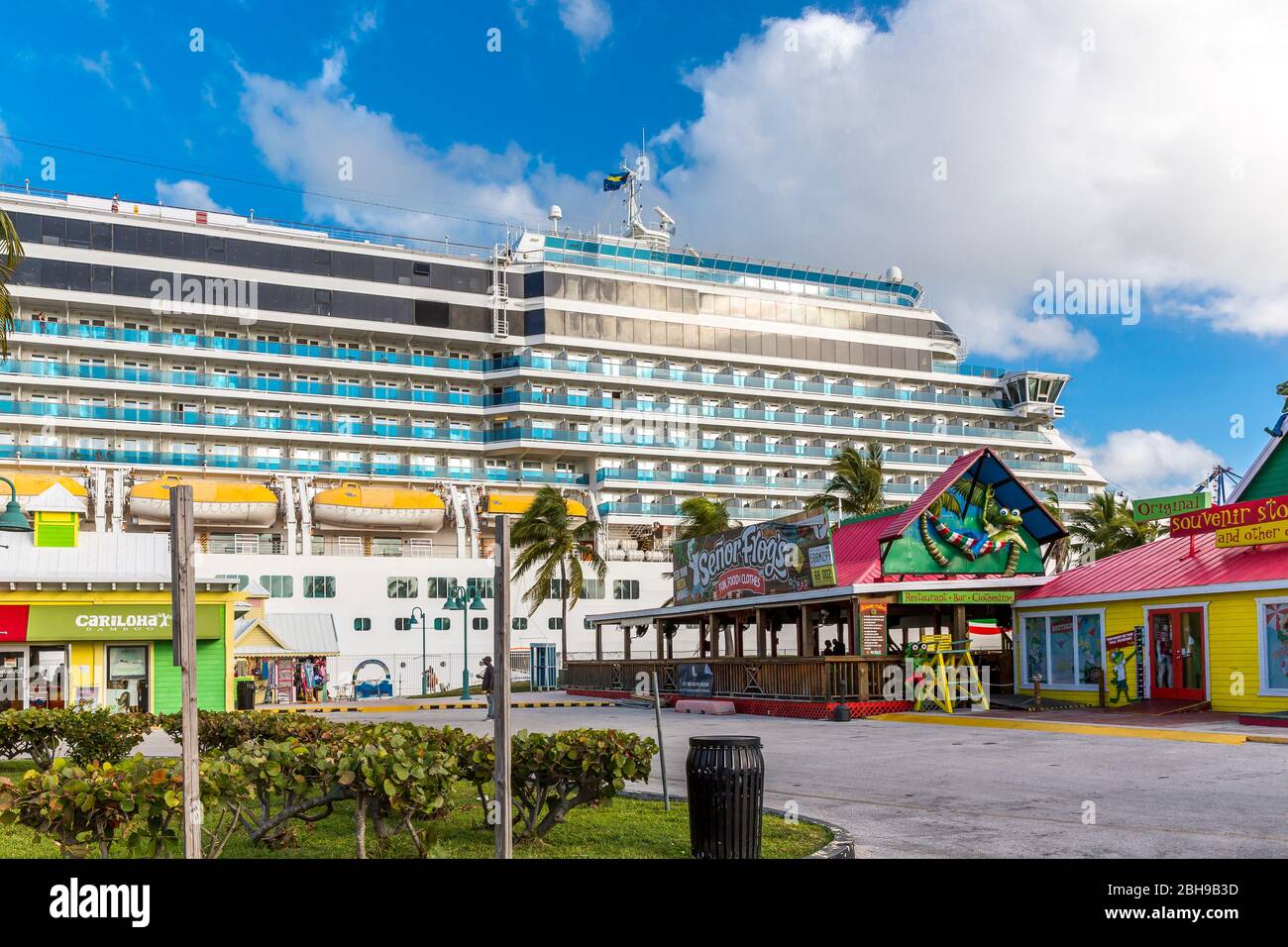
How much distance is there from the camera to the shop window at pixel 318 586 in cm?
5616

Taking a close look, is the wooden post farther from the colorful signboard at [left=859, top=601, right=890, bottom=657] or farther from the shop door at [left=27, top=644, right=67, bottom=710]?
the shop door at [left=27, top=644, right=67, bottom=710]

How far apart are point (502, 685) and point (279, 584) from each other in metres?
50.3

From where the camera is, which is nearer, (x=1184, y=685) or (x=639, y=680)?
(x=1184, y=685)

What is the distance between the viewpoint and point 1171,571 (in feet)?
87.4

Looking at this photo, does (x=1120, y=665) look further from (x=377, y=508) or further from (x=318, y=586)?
(x=377, y=508)

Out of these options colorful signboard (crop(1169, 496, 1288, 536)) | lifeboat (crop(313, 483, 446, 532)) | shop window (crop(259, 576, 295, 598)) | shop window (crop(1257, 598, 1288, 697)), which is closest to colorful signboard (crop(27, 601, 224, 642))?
colorful signboard (crop(1169, 496, 1288, 536))

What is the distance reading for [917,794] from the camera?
46.5 ft

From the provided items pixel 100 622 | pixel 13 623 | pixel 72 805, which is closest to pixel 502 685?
pixel 72 805

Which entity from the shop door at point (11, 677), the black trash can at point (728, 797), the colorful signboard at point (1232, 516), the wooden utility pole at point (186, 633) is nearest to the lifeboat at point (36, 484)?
the shop door at point (11, 677)

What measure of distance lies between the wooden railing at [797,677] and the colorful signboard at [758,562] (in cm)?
193

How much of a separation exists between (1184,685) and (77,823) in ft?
75.6

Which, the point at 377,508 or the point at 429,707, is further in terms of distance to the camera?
the point at 377,508
